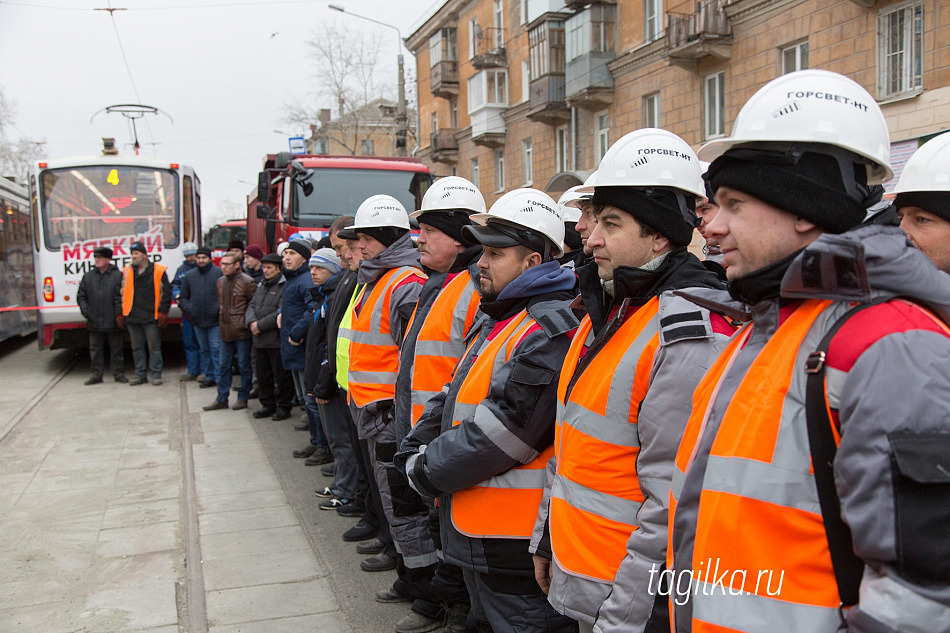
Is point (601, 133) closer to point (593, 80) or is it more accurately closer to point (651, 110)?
point (593, 80)

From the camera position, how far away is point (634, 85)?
21.6m

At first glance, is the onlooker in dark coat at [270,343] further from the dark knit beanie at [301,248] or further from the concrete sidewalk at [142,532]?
→ the dark knit beanie at [301,248]

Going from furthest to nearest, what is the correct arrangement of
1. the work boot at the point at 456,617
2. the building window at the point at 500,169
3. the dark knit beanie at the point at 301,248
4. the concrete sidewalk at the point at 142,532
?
1. the building window at the point at 500,169
2. the dark knit beanie at the point at 301,248
3. the concrete sidewalk at the point at 142,532
4. the work boot at the point at 456,617

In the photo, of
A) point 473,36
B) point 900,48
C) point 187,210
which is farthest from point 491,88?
point 900,48

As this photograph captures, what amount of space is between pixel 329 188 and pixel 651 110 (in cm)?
Answer: 1197

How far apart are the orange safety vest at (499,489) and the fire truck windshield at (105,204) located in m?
12.2

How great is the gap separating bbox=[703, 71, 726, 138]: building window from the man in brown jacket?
11694 millimetres

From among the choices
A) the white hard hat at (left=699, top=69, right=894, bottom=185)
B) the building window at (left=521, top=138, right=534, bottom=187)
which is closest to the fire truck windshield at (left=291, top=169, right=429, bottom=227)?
the white hard hat at (left=699, top=69, right=894, bottom=185)

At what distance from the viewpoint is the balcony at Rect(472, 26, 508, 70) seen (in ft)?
99.8

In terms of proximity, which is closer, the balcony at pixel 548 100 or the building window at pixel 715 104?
the building window at pixel 715 104

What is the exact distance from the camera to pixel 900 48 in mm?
13234

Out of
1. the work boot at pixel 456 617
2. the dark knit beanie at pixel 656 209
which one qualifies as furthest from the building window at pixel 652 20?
the dark knit beanie at pixel 656 209

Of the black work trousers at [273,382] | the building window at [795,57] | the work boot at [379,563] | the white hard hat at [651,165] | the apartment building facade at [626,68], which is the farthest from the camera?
the building window at [795,57]

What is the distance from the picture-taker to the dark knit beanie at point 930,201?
9.11 feet
